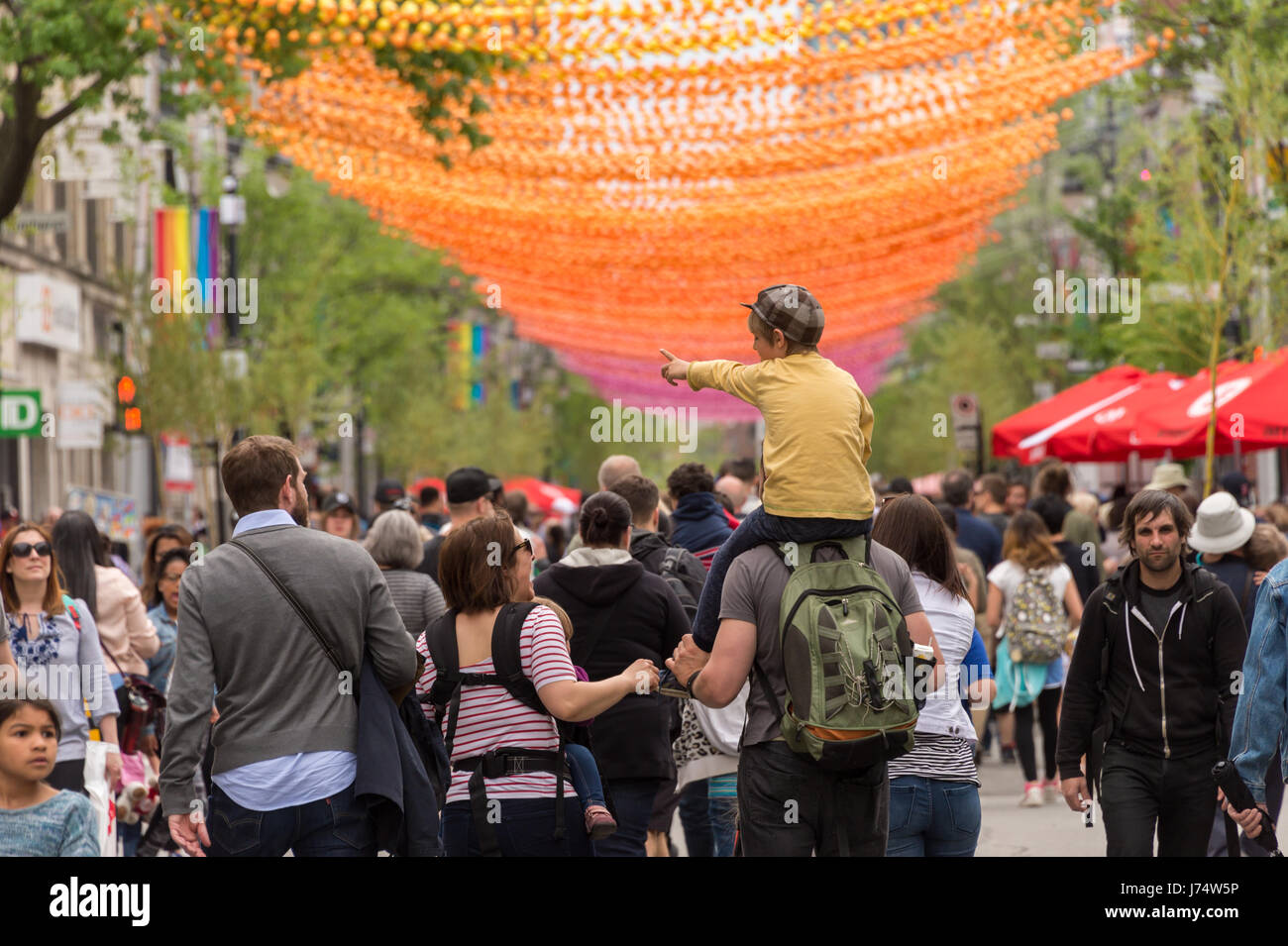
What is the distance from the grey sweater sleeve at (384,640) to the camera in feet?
17.7

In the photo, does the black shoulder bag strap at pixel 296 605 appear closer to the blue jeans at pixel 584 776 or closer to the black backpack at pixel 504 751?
the black backpack at pixel 504 751

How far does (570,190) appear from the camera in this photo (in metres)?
17.8

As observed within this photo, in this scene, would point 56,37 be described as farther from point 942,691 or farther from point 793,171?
point 942,691

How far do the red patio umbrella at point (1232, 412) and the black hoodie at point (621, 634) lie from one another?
859 centimetres

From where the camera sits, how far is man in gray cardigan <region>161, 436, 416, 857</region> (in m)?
5.29

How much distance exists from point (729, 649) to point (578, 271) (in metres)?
16.0

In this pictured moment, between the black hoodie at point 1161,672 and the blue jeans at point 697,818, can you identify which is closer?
the black hoodie at point 1161,672

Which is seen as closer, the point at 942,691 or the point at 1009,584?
the point at 942,691

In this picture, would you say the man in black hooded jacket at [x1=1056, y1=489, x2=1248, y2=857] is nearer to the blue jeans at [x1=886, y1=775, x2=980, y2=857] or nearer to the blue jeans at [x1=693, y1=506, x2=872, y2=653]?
the blue jeans at [x1=886, y1=775, x2=980, y2=857]

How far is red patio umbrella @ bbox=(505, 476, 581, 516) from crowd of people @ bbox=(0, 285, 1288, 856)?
71.0 ft

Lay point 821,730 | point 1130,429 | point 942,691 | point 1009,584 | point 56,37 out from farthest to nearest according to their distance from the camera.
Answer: point 1130,429 → point 56,37 → point 1009,584 → point 942,691 → point 821,730
